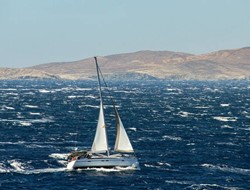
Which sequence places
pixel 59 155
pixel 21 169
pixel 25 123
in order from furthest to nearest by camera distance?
1. pixel 25 123
2. pixel 59 155
3. pixel 21 169

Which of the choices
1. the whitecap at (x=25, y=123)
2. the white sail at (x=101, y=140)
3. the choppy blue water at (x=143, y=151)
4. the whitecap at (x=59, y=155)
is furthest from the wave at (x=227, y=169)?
the whitecap at (x=25, y=123)

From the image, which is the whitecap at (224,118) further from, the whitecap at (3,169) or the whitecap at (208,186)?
the whitecap at (3,169)

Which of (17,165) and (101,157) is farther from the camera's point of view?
(17,165)

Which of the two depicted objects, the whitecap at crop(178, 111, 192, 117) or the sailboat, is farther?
the whitecap at crop(178, 111, 192, 117)

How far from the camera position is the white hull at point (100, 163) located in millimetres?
87000

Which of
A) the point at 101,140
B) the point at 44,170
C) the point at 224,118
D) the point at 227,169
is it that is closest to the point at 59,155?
the point at 44,170

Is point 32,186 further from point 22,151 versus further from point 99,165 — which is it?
point 22,151

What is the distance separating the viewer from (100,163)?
8731cm

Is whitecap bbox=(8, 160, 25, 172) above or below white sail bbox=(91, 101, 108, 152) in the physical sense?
below

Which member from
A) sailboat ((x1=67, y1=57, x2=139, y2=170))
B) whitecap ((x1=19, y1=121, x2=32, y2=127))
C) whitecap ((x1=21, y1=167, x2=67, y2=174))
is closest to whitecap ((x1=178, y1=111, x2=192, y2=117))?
whitecap ((x1=19, y1=121, x2=32, y2=127))

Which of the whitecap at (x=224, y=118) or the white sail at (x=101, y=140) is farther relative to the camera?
the whitecap at (x=224, y=118)

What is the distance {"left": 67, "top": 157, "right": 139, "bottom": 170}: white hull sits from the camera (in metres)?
87.0

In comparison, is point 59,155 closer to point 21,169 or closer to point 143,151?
point 21,169

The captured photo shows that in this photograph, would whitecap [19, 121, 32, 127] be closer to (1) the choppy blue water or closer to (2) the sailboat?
(1) the choppy blue water
